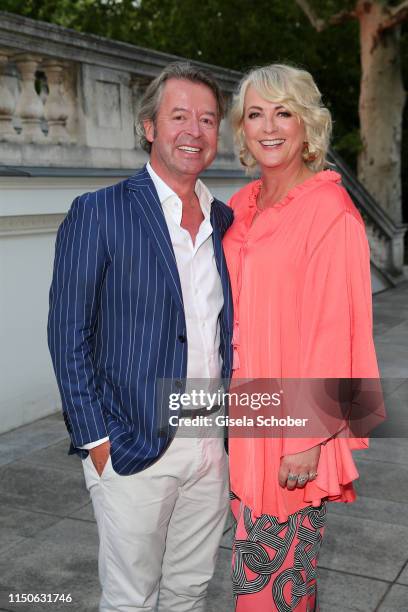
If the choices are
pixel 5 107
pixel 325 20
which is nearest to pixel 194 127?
pixel 5 107

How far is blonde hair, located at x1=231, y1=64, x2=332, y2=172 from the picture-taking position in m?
2.73

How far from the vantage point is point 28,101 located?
6.57m

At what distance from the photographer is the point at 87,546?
4.11 meters

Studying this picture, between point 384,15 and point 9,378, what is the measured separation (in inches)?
456

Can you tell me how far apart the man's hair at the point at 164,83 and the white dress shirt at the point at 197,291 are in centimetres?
19

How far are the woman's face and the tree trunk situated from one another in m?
13.4

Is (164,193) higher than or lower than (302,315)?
higher

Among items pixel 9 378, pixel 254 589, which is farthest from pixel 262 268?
pixel 9 378

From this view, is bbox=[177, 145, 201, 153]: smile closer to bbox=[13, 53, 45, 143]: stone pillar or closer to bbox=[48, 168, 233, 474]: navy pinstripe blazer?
bbox=[48, 168, 233, 474]: navy pinstripe blazer

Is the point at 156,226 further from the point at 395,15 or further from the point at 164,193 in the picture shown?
the point at 395,15

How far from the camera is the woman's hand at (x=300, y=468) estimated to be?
2.61m

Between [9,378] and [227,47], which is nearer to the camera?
[9,378]

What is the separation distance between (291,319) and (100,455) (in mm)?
757

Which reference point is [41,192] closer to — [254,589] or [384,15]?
[254,589]
